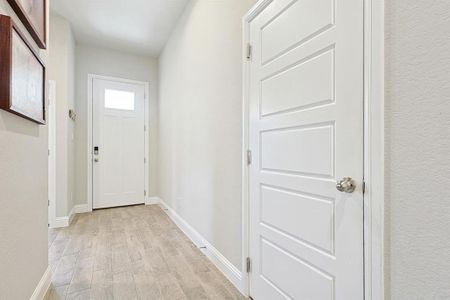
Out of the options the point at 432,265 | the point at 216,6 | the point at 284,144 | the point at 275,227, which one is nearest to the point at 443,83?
the point at 432,265

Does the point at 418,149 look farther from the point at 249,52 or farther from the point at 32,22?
the point at 32,22

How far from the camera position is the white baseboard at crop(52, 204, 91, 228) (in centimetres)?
330

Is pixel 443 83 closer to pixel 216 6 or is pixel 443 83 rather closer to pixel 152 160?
pixel 216 6

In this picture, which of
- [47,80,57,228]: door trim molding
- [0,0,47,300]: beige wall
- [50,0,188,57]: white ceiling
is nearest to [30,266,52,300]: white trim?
[0,0,47,300]: beige wall

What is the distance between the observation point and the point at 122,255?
2408 mm

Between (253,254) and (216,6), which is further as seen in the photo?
(216,6)

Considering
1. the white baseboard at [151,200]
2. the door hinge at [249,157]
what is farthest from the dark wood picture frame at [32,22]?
the white baseboard at [151,200]

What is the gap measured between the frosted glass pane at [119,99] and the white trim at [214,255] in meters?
2.38

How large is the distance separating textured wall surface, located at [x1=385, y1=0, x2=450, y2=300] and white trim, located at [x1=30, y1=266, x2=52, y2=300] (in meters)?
1.99

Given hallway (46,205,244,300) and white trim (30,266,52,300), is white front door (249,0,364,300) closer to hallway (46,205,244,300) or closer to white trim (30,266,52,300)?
hallway (46,205,244,300)

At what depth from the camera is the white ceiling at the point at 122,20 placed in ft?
10.1

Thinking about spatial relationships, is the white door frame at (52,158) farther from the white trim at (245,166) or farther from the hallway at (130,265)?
the white trim at (245,166)

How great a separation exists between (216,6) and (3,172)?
2.07 meters

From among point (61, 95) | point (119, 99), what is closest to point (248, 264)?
point (61, 95)
